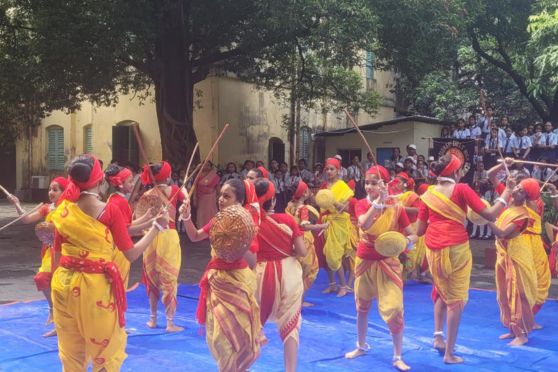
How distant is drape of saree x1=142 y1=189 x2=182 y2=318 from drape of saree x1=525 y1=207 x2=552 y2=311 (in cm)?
375

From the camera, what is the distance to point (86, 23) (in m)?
12.9

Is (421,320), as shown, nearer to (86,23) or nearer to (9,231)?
(86,23)

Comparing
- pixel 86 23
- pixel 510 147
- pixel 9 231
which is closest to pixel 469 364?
pixel 86 23

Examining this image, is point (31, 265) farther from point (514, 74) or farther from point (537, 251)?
point (514, 74)

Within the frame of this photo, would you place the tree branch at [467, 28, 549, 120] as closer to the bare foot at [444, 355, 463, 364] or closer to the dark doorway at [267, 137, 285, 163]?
the dark doorway at [267, 137, 285, 163]

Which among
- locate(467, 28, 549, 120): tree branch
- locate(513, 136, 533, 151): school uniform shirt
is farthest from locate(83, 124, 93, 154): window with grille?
Result: locate(513, 136, 533, 151): school uniform shirt

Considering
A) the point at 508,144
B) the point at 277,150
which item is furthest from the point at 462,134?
the point at 277,150

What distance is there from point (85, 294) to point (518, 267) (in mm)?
4440

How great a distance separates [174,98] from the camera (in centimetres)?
1580

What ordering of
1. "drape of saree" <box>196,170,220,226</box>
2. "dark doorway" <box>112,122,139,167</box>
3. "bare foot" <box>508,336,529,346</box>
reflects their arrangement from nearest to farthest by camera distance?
"bare foot" <box>508,336,529,346</box> → "drape of saree" <box>196,170,220,226</box> → "dark doorway" <box>112,122,139,167</box>

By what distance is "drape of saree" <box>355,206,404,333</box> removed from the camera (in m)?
5.64

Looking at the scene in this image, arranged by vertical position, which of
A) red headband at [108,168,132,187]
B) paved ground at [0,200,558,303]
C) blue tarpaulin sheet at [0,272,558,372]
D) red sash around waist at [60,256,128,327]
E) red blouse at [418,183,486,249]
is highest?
red headband at [108,168,132,187]

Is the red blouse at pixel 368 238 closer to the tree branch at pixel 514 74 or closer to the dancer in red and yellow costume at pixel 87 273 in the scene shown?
the dancer in red and yellow costume at pixel 87 273

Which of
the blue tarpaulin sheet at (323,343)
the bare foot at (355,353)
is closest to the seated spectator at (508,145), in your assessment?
the blue tarpaulin sheet at (323,343)
